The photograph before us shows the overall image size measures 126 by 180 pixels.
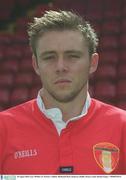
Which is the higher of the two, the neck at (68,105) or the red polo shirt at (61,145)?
the neck at (68,105)

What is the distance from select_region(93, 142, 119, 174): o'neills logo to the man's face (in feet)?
0.36

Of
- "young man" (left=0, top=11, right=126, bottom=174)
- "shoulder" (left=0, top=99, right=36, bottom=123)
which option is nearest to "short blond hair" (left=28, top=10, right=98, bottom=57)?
"young man" (left=0, top=11, right=126, bottom=174)

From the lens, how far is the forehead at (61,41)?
3.35ft

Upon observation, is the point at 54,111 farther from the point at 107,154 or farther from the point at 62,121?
the point at 107,154

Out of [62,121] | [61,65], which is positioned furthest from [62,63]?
[62,121]

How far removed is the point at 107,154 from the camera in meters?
1.02

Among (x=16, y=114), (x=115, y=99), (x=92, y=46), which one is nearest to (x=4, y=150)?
(x=16, y=114)

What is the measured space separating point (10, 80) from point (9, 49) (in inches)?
15.0

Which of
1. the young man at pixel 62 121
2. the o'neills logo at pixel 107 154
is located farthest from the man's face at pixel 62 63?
the o'neills logo at pixel 107 154

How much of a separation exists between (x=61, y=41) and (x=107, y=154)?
0.23m

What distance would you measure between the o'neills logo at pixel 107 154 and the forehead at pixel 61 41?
194 millimetres

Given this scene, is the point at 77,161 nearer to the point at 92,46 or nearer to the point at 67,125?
the point at 67,125

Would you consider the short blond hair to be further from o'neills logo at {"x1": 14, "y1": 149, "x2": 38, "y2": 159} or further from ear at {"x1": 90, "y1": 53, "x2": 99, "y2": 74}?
o'neills logo at {"x1": 14, "y1": 149, "x2": 38, "y2": 159}

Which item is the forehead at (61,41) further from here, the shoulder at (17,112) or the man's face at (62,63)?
the shoulder at (17,112)
